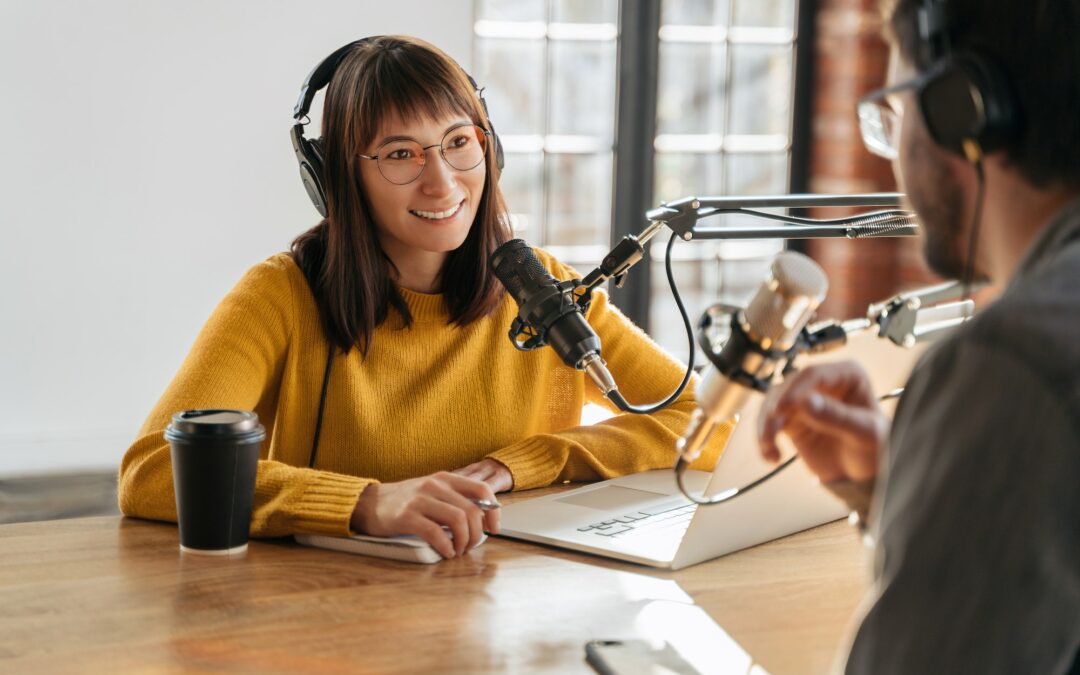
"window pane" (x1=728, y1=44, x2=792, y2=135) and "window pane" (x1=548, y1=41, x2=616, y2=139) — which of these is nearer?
"window pane" (x1=548, y1=41, x2=616, y2=139)

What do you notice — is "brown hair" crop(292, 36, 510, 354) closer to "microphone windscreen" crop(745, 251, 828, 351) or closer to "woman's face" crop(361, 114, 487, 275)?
"woman's face" crop(361, 114, 487, 275)

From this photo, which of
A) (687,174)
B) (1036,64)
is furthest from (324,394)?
(687,174)

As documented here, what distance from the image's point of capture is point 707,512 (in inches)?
51.6

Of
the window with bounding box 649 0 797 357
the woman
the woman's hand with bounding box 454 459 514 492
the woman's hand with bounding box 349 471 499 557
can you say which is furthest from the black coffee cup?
the window with bounding box 649 0 797 357

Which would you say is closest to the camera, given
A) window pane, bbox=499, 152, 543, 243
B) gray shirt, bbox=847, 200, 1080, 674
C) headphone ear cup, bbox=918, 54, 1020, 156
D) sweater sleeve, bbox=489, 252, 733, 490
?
gray shirt, bbox=847, 200, 1080, 674

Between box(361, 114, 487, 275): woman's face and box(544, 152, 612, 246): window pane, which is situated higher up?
box(361, 114, 487, 275): woman's face

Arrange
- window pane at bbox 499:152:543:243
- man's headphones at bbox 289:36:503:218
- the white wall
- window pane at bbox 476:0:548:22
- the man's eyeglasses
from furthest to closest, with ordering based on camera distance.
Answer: window pane at bbox 499:152:543:243 < window pane at bbox 476:0:548:22 < the white wall < man's headphones at bbox 289:36:503:218 < the man's eyeglasses

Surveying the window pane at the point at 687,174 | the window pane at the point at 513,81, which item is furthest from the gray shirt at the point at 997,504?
the window pane at the point at 687,174

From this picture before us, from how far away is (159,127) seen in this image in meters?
3.33

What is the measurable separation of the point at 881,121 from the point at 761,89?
3230mm

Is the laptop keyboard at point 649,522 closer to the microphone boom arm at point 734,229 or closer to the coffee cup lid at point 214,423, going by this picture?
the microphone boom arm at point 734,229

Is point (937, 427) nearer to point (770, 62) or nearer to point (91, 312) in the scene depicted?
point (91, 312)

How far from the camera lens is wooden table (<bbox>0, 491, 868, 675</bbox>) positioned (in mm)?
1081

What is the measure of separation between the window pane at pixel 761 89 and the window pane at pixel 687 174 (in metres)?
0.14
